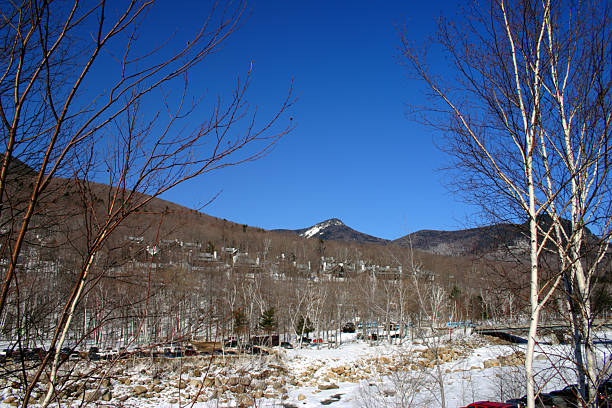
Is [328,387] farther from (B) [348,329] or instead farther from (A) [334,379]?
(B) [348,329]

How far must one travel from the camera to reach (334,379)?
2120cm

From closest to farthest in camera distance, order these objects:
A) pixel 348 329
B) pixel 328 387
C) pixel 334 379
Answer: pixel 328 387 → pixel 334 379 → pixel 348 329

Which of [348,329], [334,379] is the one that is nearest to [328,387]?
[334,379]

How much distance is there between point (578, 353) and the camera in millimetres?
4734

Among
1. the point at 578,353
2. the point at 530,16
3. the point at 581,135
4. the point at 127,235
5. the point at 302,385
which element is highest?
the point at 530,16

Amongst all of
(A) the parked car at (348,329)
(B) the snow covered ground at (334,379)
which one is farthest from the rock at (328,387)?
(A) the parked car at (348,329)

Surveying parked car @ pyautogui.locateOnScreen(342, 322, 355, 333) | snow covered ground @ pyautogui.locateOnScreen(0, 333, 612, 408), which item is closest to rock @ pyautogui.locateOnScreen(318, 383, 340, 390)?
snow covered ground @ pyautogui.locateOnScreen(0, 333, 612, 408)

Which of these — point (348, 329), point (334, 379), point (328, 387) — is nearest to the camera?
point (328, 387)

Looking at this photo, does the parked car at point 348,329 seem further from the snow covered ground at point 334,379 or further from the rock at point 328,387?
the rock at point 328,387

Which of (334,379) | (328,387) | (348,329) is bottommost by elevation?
(348,329)

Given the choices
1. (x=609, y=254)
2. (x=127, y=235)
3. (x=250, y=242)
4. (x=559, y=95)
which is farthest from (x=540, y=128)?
(x=250, y=242)

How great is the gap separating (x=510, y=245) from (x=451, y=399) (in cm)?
1191

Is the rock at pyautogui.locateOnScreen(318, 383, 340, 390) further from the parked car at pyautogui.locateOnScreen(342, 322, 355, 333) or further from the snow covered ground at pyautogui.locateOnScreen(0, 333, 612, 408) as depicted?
the parked car at pyautogui.locateOnScreen(342, 322, 355, 333)

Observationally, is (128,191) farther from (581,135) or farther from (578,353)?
(578,353)
